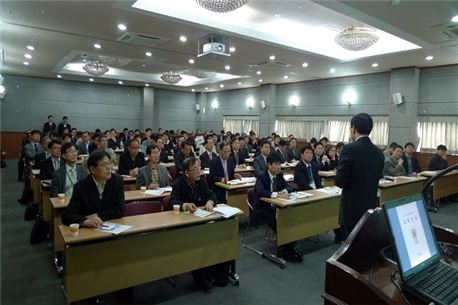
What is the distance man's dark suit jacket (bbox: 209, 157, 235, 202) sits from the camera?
518cm

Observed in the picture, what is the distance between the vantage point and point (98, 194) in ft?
9.67

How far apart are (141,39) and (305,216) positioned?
204 inches

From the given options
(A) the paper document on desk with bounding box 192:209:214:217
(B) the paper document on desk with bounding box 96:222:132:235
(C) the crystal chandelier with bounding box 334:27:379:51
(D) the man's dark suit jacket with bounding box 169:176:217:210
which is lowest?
(B) the paper document on desk with bounding box 96:222:132:235

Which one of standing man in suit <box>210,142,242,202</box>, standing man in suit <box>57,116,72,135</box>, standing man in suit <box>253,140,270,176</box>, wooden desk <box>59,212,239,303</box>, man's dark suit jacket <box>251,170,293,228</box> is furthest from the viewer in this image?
standing man in suit <box>57,116,72,135</box>

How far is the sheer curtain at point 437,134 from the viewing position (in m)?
8.41

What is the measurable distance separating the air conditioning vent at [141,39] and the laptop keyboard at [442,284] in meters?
6.40

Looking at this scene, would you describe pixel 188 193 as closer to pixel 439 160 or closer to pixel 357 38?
pixel 357 38

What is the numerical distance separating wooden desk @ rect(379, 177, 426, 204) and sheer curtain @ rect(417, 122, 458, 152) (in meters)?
3.18

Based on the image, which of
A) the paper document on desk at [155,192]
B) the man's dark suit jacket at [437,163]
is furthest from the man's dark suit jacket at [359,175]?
the man's dark suit jacket at [437,163]

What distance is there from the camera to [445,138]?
858cm

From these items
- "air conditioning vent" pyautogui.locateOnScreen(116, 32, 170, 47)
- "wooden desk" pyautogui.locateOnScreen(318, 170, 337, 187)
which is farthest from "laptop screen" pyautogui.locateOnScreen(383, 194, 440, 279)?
"air conditioning vent" pyautogui.locateOnScreen(116, 32, 170, 47)

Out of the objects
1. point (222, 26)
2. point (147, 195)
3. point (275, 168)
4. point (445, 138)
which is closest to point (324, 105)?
point (445, 138)

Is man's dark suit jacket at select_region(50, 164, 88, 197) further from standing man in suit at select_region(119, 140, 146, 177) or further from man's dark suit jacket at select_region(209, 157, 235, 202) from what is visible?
man's dark suit jacket at select_region(209, 157, 235, 202)

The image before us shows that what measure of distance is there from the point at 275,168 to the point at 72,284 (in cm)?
272
